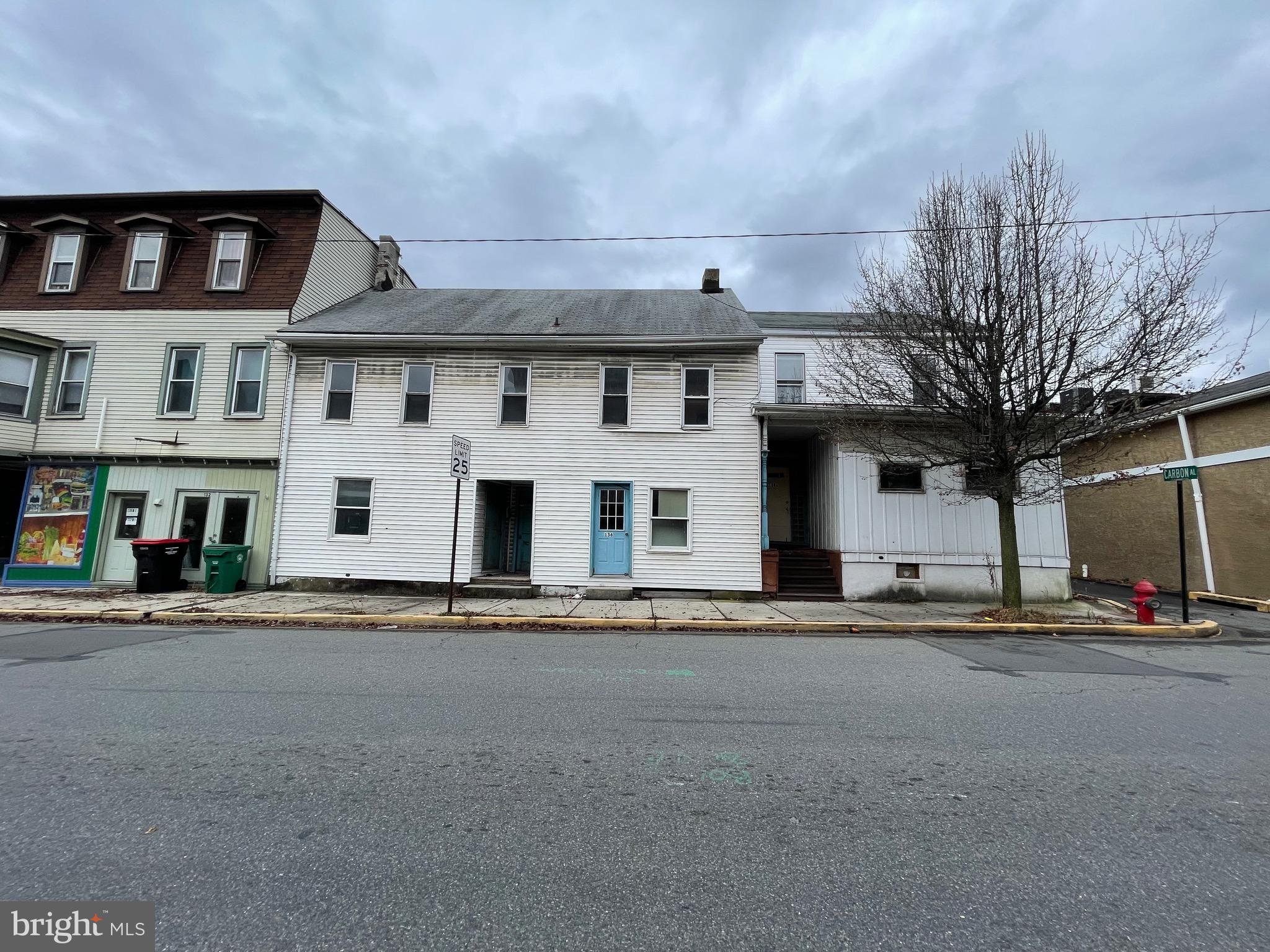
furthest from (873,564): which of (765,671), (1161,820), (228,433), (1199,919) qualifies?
(228,433)

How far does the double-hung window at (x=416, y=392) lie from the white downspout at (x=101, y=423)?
7.41 m

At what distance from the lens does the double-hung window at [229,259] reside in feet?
48.2

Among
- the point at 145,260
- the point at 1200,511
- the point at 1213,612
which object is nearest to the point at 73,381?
the point at 145,260

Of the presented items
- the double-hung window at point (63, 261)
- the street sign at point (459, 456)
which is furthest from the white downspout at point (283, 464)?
the double-hung window at point (63, 261)

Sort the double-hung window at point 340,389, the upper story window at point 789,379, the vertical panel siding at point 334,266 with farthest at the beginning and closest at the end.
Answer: the upper story window at point 789,379
the vertical panel siding at point 334,266
the double-hung window at point 340,389

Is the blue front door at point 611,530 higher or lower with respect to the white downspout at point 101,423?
lower

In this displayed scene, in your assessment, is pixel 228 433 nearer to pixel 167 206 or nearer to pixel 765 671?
pixel 167 206

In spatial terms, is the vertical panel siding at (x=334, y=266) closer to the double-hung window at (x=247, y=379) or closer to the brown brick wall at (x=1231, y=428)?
the double-hung window at (x=247, y=379)

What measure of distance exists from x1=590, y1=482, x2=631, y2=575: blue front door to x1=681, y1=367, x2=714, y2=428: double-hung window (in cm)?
228

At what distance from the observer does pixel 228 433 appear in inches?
545

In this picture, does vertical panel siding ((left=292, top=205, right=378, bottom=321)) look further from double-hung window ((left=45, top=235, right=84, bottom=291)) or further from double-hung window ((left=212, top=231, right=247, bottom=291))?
double-hung window ((left=45, top=235, right=84, bottom=291))

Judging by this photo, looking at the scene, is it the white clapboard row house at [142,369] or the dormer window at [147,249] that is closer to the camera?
the white clapboard row house at [142,369]

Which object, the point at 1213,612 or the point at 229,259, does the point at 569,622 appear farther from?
the point at 1213,612

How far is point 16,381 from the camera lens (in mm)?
13883
